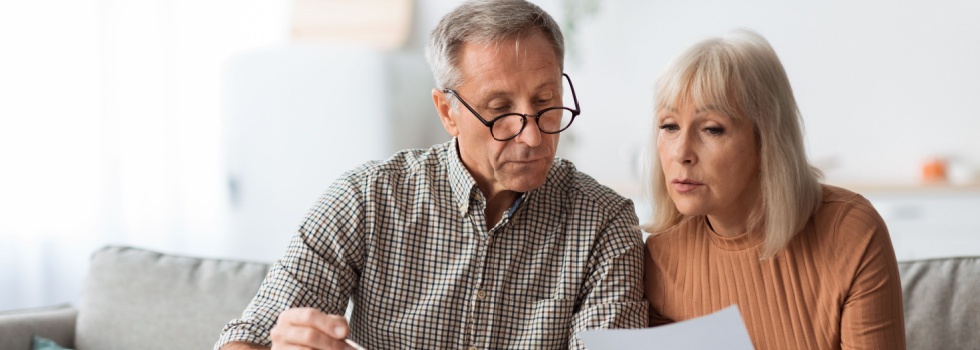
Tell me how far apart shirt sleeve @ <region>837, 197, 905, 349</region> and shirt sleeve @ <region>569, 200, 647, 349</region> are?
1.05ft

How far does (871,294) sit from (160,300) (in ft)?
4.51

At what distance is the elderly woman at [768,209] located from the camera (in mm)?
1429

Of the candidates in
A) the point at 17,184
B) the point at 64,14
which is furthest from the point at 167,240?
the point at 64,14

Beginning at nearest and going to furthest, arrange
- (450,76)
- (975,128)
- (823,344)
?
(823,344)
(450,76)
(975,128)

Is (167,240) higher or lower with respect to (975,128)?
lower

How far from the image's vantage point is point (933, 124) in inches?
153

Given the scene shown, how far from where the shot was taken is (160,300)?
204 centimetres

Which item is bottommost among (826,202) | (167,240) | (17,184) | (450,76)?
(167,240)

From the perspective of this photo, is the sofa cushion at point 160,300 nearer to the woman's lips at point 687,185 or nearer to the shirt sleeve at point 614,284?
the shirt sleeve at point 614,284

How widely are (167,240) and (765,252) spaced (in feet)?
10.4

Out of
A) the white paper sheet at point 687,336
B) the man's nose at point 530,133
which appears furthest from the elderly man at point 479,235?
the white paper sheet at point 687,336

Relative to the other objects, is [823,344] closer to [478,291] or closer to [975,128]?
[478,291]

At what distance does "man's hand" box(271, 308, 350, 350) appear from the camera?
1331 mm

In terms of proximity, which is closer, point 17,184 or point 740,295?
point 740,295
